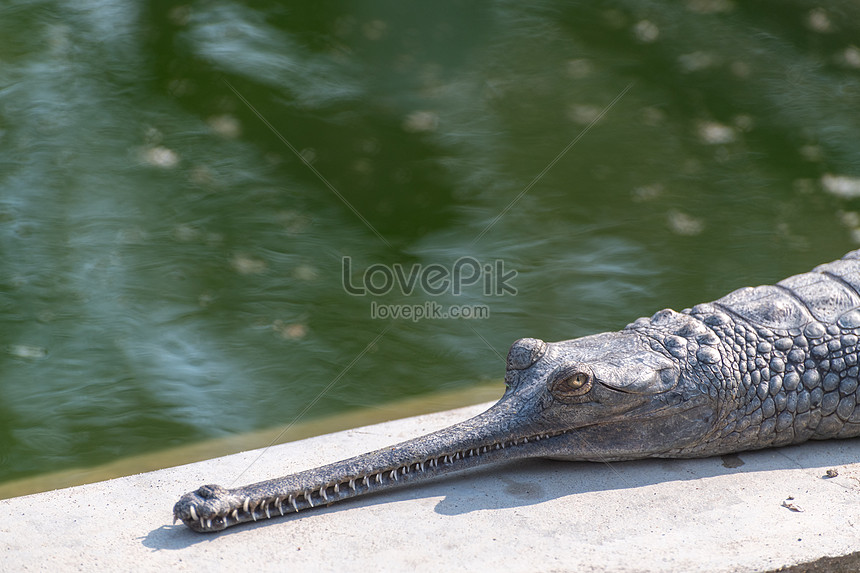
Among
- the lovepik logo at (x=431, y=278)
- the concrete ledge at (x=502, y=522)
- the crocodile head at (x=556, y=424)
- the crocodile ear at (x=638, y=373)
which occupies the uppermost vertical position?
the crocodile ear at (x=638, y=373)

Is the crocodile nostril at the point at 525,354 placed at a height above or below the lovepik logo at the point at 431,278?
above

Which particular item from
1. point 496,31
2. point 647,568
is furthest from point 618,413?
point 496,31

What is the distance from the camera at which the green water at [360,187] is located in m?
5.51

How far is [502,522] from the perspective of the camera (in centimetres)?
351

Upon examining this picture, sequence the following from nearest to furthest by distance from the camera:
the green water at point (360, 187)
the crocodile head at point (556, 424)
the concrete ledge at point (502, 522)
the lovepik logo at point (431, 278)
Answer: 1. the concrete ledge at point (502, 522)
2. the crocodile head at point (556, 424)
3. the green water at point (360, 187)
4. the lovepik logo at point (431, 278)

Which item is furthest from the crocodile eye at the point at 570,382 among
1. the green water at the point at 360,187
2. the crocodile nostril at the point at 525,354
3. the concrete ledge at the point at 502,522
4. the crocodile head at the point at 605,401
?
the green water at the point at 360,187

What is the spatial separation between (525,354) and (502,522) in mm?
802

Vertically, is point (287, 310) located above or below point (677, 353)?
below

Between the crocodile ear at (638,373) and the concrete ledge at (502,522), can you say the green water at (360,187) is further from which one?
the crocodile ear at (638,373)

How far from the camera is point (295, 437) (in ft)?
15.9

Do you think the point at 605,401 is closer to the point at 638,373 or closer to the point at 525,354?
the point at 638,373

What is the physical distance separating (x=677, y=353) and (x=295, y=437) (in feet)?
7.10

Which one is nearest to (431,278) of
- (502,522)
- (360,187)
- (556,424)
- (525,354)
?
(360,187)

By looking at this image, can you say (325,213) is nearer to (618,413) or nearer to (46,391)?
(46,391)
